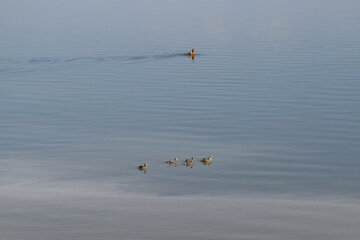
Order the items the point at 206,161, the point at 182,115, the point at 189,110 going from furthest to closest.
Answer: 1. the point at 189,110
2. the point at 182,115
3. the point at 206,161

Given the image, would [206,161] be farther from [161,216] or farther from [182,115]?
[182,115]

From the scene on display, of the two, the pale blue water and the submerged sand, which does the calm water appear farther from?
the submerged sand

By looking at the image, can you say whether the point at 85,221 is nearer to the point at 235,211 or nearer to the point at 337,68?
the point at 235,211

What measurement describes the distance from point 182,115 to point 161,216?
14.2 metres

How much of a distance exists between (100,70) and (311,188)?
28679 millimetres

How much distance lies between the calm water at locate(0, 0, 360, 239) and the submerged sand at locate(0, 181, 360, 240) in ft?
0.57

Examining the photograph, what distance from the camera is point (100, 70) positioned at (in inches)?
1893

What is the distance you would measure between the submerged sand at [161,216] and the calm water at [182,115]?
17 centimetres

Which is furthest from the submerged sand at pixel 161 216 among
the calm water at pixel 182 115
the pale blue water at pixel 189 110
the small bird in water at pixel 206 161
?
the small bird in water at pixel 206 161

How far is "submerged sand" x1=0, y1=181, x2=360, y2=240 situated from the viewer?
16875 millimetres

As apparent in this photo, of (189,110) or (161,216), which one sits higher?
(189,110)

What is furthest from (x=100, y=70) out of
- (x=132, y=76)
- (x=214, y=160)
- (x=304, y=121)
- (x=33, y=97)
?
(x=214, y=160)

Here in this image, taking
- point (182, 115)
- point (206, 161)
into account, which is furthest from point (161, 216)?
point (182, 115)

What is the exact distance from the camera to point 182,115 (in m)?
32.2
